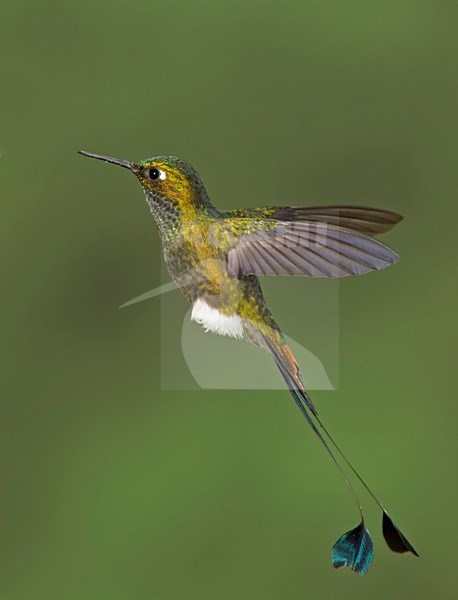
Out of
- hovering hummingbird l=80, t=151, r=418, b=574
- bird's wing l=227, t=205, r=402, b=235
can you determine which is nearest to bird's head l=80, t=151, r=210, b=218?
hovering hummingbird l=80, t=151, r=418, b=574

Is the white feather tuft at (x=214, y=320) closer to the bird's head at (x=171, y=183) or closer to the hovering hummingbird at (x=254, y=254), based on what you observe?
the hovering hummingbird at (x=254, y=254)

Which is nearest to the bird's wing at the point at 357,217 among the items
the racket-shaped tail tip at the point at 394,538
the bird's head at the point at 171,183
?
the bird's head at the point at 171,183

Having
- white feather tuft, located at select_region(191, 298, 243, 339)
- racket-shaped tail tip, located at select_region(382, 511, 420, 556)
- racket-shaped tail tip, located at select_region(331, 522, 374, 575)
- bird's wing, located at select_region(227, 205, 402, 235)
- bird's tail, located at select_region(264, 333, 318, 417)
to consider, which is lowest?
racket-shaped tail tip, located at select_region(331, 522, 374, 575)

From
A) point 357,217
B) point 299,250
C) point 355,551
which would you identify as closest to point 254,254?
point 299,250

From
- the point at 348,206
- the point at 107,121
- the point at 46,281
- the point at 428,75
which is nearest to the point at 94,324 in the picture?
the point at 46,281

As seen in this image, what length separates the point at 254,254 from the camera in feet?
3.26

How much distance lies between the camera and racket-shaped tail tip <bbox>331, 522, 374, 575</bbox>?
33.1 inches

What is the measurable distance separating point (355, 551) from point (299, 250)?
31cm

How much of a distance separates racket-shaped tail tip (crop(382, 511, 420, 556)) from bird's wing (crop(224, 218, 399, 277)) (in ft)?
0.80

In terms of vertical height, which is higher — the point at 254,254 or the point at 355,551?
the point at 254,254

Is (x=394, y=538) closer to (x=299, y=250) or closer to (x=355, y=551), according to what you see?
(x=355, y=551)

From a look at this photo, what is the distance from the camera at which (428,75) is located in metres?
2.95

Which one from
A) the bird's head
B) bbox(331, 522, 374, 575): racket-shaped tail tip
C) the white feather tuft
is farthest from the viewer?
the white feather tuft

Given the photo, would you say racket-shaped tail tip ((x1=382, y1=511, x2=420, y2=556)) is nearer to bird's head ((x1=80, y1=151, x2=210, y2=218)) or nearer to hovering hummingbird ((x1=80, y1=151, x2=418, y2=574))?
hovering hummingbird ((x1=80, y1=151, x2=418, y2=574))
